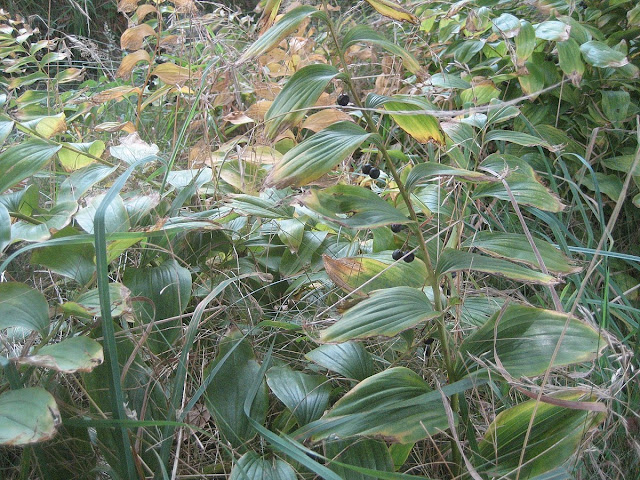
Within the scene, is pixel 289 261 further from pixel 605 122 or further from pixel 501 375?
pixel 605 122

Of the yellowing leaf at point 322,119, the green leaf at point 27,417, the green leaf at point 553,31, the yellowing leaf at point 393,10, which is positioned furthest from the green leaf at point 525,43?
the green leaf at point 27,417

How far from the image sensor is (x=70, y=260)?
0.70 meters

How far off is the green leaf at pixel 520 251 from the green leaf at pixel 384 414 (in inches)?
6.6

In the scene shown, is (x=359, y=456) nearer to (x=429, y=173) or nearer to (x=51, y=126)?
(x=429, y=173)

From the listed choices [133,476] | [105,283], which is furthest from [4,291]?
[133,476]

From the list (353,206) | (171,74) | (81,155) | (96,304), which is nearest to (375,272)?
(353,206)

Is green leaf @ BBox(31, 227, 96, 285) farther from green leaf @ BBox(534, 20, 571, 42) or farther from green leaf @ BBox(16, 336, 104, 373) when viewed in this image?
green leaf @ BBox(534, 20, 571, 42)

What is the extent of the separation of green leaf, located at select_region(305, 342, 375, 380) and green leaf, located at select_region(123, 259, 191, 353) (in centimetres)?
18

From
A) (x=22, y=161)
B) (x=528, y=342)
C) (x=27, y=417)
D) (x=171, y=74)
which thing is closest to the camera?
(x=27, y=417)

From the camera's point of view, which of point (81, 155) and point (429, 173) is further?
point (81, 155)

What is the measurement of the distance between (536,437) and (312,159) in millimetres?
358

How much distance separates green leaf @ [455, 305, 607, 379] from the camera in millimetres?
567

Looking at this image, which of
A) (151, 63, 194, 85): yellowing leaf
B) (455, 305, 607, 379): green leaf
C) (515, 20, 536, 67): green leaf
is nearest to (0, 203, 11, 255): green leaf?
(455, 305, 607, 379): green leaf

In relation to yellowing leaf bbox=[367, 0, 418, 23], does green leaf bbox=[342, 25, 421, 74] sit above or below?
below
